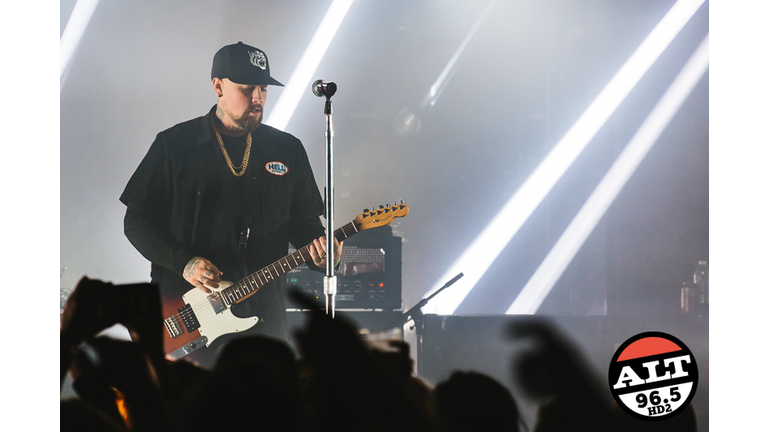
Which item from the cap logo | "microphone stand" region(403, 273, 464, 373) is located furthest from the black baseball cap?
"microphone stand" region(403, 273, 464, 373)

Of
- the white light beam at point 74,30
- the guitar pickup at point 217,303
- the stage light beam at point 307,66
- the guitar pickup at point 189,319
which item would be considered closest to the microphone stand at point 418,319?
the guitar pickup at point 217,303

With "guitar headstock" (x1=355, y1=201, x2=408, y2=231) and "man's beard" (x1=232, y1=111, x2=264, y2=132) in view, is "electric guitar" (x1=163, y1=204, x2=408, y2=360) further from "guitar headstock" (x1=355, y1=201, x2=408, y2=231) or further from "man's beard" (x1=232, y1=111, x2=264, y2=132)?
"man's beard" (x1=232, y1=111, x2=264, y2=132)

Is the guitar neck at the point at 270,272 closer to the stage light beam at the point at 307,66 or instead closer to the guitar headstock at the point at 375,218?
the guitar headstock at the point at 375,218

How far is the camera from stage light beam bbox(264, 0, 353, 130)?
8.48ft

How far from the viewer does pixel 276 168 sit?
253cm

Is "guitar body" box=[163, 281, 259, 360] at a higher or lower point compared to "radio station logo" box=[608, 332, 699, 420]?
higher

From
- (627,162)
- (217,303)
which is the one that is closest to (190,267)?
(217,303)

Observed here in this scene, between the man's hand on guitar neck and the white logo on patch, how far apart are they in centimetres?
48

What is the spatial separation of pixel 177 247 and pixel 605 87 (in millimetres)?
2115

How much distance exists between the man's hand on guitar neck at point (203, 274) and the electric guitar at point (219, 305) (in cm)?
2

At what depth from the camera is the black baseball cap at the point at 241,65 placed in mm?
2553
